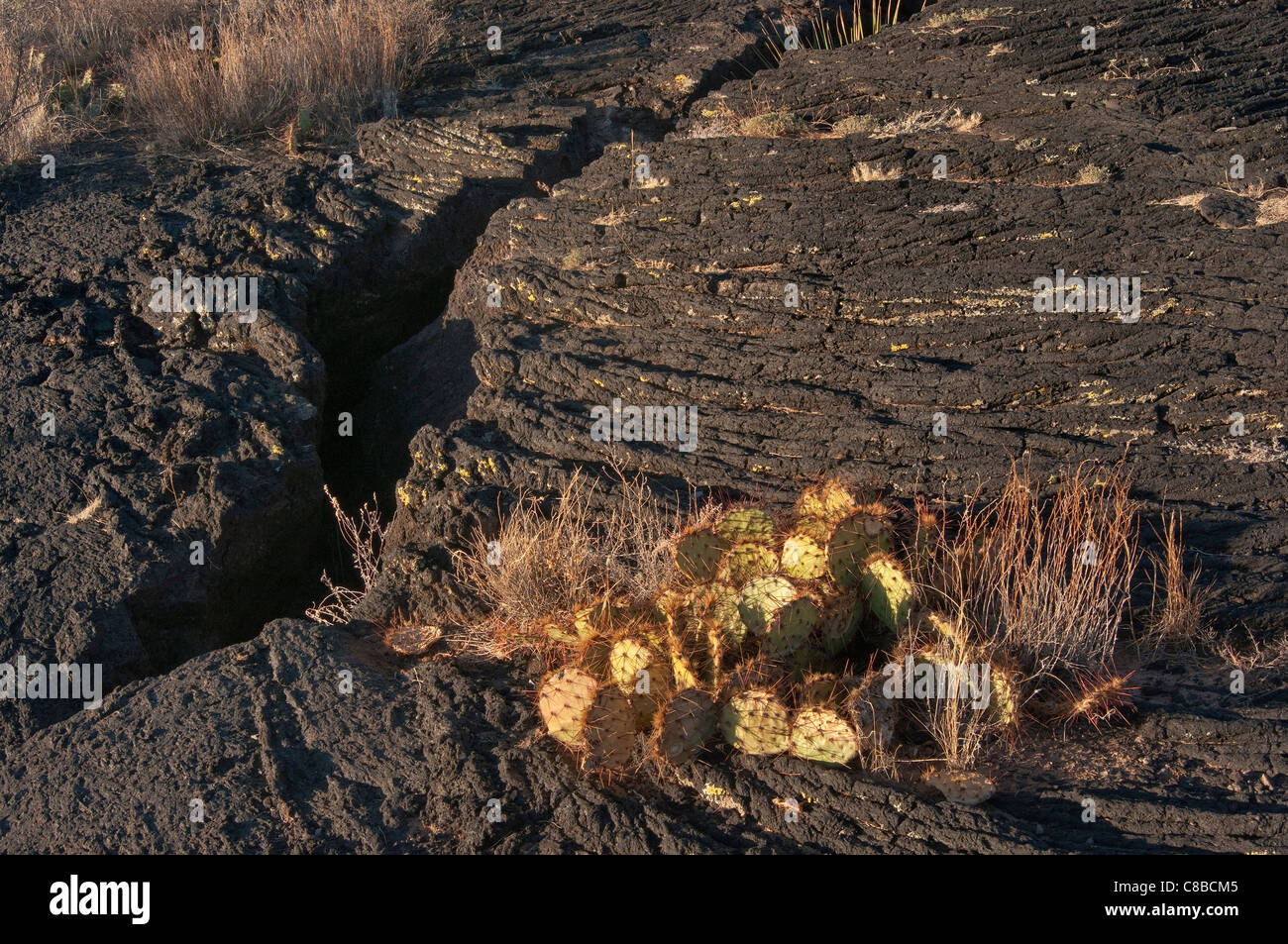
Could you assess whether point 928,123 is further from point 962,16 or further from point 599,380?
point 599,380

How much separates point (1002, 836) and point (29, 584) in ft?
17.1

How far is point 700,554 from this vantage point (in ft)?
17.9

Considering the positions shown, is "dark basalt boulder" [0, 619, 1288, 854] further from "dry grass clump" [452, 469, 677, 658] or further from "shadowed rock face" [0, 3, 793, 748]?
"shadowed rock face" [0, 3, 793, 748]

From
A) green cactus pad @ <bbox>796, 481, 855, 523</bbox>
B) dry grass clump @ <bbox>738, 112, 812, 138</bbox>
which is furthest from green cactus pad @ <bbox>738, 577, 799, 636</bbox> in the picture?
dry grass clump @ <bbox>738, 112, 812, 138</bbox>

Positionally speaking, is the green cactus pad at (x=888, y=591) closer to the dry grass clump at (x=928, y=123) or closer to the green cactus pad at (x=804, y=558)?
the green cactus pad at (x=804, y=558)

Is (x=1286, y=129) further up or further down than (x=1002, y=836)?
further up

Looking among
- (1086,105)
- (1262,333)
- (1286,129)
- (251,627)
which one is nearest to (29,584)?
(251,627)

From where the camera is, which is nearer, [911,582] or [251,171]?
[911,582]

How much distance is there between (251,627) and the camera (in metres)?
6.93

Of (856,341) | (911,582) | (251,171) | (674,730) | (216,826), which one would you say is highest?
(251,171)

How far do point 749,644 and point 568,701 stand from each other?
2.67 feet

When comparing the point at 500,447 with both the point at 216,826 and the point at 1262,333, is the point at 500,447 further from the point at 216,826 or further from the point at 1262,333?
the point at 1262,333

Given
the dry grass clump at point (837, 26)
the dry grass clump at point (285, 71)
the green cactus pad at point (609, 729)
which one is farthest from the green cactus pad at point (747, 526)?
the dry grass clump at point (285, 71)

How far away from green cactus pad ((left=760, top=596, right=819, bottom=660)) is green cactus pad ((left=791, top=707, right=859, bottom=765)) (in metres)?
0.32
